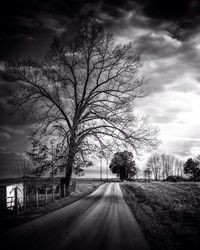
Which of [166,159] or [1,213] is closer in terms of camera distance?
[1,213]

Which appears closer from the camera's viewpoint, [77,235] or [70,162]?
[77,235]

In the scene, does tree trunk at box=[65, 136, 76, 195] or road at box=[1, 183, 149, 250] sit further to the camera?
tree trunk at box=[65, 136, 76, 195]

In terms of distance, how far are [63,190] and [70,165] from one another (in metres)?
2.79

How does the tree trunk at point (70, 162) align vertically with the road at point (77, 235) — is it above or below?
above

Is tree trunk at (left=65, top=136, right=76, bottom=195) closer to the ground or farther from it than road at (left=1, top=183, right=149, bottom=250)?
farther from it

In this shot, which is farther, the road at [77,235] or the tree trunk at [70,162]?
the tree trunk at [70,162]

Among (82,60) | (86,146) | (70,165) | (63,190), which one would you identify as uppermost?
(82,60)

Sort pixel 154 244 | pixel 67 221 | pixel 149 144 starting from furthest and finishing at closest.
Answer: pixel 149 144, pixel 67 221, pixel 154 244

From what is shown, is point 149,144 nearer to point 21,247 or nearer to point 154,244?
point 154,244

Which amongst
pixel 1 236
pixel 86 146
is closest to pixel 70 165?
pixel 86 146

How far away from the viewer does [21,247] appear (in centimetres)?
616

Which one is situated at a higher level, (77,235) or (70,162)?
(70,162)

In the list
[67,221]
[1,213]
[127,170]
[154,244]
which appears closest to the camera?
[154,244]

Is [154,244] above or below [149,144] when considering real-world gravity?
below
